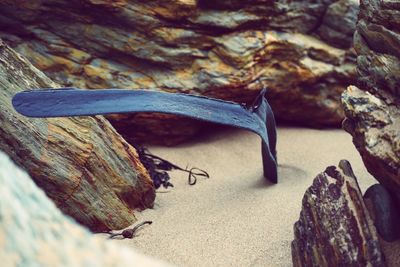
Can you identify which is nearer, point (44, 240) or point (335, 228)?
point (44, 240)

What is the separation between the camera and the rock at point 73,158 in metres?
2.02

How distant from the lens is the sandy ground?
6.58 ft

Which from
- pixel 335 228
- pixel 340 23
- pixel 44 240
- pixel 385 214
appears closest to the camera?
pixel 44 240

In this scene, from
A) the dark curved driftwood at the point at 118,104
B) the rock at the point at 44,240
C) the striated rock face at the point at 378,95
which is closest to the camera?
the rock at the point at 44,240

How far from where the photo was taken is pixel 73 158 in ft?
6.98

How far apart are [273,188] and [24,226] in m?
1.70

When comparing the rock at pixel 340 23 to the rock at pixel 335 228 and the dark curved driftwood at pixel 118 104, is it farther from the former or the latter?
the rock at pixel 335 228

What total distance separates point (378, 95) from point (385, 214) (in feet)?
1.29

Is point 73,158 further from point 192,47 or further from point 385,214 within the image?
point 192,47

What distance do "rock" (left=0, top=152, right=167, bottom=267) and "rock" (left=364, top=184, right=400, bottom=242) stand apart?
118 centimetres

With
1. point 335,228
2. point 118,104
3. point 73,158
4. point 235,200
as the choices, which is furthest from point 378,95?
point 73,158

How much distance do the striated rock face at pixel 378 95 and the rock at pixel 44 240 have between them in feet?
3.63

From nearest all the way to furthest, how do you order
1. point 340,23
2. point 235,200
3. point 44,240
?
1. point 44,240
2. point 235,200
3. point 340,23

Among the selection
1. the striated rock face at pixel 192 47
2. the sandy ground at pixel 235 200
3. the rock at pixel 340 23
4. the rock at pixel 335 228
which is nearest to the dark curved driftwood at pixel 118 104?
the sandy ground at pixel 235 200
